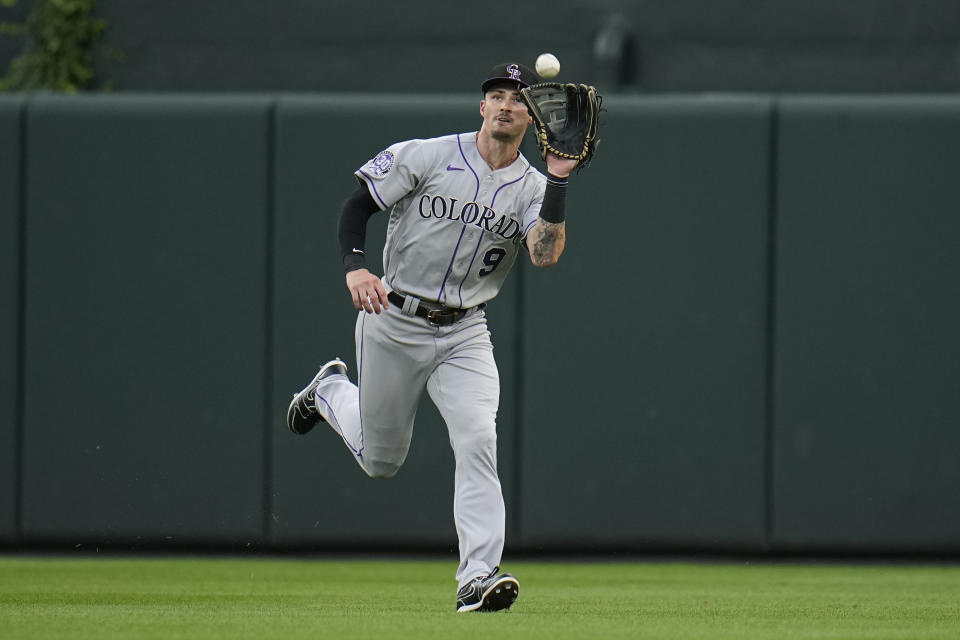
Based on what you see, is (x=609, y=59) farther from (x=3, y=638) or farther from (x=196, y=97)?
(x=3, y=638)

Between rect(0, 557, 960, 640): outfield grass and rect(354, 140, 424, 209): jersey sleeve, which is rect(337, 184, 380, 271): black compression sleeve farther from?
rect(0, 557, 960, 640): outfield grass

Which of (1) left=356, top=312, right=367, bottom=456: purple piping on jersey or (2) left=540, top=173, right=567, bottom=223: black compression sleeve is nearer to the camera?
(2) left=540, top=173, right=567, bottom=223: black compression sleeve

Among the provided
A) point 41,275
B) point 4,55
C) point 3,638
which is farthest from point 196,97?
point 3,638

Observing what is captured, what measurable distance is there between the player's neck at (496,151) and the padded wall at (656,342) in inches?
95.7

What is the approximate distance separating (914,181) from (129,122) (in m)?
4.00

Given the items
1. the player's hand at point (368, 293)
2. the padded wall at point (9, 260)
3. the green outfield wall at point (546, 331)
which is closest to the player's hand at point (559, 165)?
the player's hand at point (368, 293)

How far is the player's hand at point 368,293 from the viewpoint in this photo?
15.5 ft

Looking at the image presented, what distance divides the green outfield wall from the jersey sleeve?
8.14ft

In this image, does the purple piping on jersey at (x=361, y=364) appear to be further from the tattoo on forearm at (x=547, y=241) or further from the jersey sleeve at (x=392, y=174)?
the tattoo on forearm at (x=547, y=241)

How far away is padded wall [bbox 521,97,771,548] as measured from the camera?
7.47m

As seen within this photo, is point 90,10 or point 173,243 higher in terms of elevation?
point 90,10

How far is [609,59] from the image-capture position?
27.4 ft

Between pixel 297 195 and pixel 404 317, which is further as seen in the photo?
pixel 297 195

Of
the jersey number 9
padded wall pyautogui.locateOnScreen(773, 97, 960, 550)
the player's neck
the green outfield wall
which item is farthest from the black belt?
padded wall pyautogui.locateOnScreen(773, 97, 960, 550)
